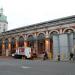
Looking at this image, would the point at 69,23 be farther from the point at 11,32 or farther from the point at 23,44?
the point at 11,32

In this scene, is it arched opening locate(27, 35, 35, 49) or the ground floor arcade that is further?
arched opening locate(27, 35, 35, 49)

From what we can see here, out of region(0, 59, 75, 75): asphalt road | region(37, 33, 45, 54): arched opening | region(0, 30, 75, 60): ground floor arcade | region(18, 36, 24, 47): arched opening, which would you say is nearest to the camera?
region(0, 59, 75, 75): asphalt road

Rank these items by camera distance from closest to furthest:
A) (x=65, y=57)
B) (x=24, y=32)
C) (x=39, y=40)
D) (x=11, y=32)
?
(x=65, y=57), (x=39, y=40), (x=24, y=32), (x=11, y=32)

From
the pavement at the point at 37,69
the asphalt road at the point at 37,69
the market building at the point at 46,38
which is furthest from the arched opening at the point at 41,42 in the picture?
the asphalt road at the point at 37,69

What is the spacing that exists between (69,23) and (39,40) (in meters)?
13.3

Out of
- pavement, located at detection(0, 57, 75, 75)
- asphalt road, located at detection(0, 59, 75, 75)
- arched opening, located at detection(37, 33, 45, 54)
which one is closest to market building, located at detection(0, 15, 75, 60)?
arched opening, located at detection(37, 33, 45, 54)

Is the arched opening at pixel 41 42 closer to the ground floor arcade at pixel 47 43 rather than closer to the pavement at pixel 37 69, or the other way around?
the ground floor arcade at pixel 47 43

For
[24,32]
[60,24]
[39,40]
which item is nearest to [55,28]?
[60,24]

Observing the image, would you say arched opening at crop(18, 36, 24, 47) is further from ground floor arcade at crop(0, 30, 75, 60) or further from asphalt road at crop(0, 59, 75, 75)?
asphalt road at crop(0, 59, 75, 75)

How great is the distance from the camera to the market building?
49.6m

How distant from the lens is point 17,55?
67062mm

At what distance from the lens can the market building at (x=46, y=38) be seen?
49.6 m

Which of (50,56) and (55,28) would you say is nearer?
(50,56)

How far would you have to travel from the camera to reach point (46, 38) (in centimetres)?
6925
